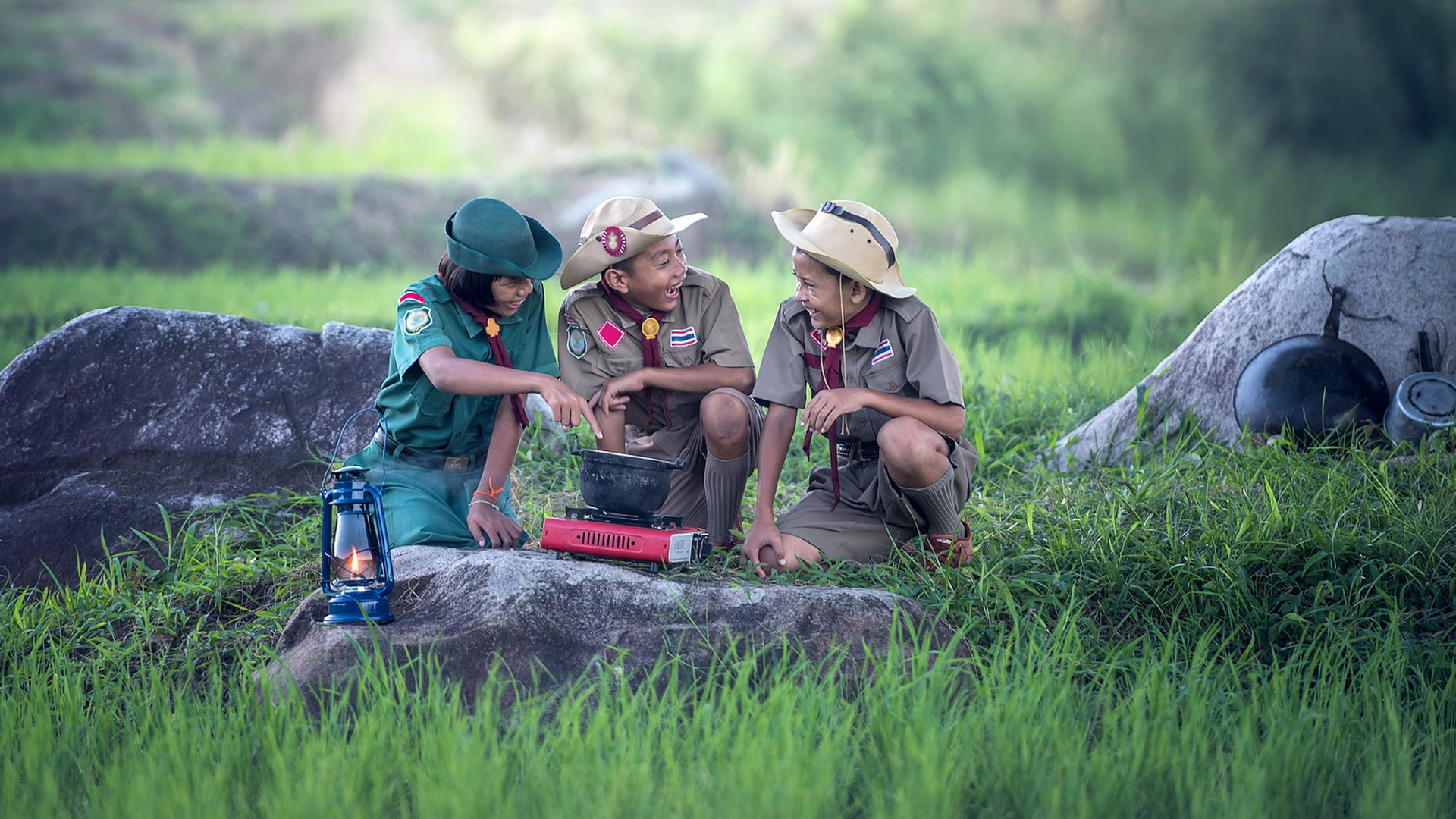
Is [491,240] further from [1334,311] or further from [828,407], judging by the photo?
[1334,311]

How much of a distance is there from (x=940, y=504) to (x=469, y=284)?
1.83 metres

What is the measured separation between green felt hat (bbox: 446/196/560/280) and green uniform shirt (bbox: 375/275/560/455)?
24 cm

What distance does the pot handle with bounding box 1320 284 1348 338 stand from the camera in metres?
5.51

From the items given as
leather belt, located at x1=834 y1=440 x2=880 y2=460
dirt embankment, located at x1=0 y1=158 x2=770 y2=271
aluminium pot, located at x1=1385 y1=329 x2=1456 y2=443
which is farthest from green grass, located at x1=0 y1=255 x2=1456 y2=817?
dirt embankment, located at x1=0 y1=158 x2=770 y2=271

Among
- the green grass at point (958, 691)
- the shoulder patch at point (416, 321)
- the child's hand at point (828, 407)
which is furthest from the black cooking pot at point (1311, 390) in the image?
the shoulder patch at point (416, 321)

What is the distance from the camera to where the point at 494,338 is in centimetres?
429

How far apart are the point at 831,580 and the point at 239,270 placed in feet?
28.9

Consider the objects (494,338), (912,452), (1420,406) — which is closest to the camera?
(912,452)

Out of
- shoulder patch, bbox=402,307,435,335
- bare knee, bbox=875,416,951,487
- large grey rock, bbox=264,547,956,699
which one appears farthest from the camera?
shoulder patch, bbox=402,307,435,335

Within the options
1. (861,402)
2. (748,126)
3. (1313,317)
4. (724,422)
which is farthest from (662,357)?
(748,126)

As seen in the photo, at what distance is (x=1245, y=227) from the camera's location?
15.5m

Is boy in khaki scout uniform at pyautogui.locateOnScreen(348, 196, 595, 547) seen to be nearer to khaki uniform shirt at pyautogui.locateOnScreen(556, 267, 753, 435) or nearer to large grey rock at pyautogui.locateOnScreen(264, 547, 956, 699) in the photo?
khaki uniform shirt at pyautogui.locateOnScreen(556, 267, 753, 435)

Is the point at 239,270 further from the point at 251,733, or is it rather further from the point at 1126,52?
the point at 1126,52

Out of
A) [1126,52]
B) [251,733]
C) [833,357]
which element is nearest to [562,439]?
[833,357]
